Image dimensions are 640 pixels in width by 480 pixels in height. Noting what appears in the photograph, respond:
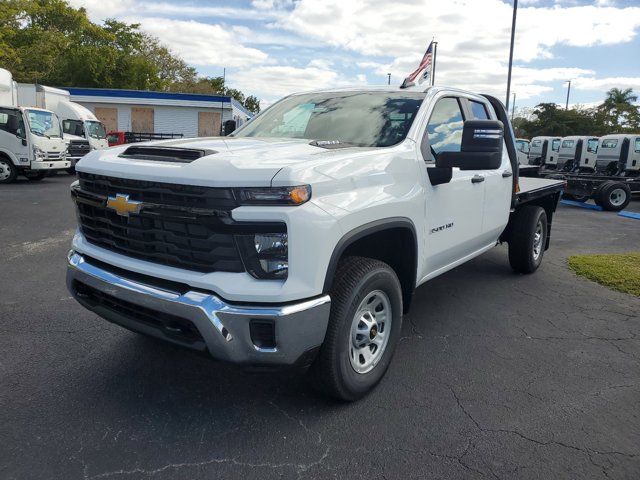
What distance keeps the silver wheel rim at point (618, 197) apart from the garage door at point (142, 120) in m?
31.7

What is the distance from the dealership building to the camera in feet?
118

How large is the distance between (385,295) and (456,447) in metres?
0.96

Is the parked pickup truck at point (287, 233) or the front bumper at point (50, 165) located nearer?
the parked pickup truck at point (287, 233)

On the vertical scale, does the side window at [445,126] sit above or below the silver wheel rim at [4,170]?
above

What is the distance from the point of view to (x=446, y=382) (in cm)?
347

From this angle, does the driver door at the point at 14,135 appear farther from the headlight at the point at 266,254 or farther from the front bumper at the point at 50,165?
the headlight at the point at 266,254

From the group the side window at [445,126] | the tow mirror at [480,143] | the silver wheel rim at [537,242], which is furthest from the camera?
the silver wheel rim at [537,242]

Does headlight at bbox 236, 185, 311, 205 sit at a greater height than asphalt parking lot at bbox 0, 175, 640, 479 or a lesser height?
greater

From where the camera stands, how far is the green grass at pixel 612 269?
5.96 metres

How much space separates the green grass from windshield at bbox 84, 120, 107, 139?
19.3 meters

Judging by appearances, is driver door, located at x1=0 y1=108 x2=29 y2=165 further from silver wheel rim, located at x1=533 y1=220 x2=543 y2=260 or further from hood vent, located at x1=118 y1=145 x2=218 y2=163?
silver wheel rim, located at x1=533 y1=220 x2=543 y2=260

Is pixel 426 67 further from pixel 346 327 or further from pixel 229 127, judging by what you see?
pixel 346 327

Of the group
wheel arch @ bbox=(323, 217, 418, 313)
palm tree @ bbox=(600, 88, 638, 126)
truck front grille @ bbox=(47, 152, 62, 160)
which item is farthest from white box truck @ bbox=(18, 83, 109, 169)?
palm tree @ bbox=(600, 88, 638, 126)

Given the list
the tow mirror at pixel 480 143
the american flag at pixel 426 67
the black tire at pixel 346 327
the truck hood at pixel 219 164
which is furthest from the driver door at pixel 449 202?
the american flag at pixel 426 67
